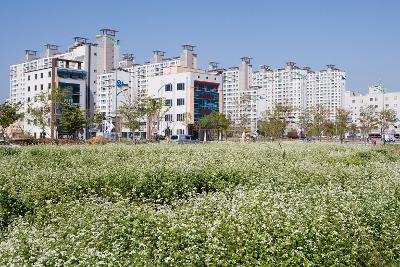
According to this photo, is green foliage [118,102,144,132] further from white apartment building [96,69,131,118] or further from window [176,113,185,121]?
white apartment building [96,69,131,118]

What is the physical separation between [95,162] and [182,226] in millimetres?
12337

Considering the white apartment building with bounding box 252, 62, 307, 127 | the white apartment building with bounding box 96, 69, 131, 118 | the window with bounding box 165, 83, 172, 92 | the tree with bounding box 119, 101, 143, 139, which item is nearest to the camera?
the tree with bounding box 119, 101, 143, 139

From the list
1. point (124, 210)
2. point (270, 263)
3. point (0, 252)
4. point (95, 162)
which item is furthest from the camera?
point (95, 162)

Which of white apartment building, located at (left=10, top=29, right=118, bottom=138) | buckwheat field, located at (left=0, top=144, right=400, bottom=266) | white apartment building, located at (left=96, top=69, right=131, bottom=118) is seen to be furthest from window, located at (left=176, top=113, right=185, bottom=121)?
buckwheat field, located at (left=0, top=144, right=400, bottom=266)

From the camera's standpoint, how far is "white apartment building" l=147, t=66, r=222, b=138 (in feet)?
278

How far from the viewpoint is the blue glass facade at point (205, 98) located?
8631 centimetres

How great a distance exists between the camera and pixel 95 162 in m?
19.3

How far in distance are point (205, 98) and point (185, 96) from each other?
4.62 meters

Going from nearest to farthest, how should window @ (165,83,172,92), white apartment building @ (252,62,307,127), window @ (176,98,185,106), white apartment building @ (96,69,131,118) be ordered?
window @ (176,98,185,106) → window @ (165,83,172,92) → white apartment building @ (96,69,131,118) → white apartment building @ (252,62,307,127)

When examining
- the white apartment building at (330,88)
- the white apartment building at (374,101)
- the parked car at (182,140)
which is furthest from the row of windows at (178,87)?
the white apartment building at (330,88)

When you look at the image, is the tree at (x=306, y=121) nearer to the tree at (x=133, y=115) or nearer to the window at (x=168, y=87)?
the window at (x=168, y=87)

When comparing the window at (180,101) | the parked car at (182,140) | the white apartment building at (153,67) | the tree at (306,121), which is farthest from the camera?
the white apartment building at (153,67)

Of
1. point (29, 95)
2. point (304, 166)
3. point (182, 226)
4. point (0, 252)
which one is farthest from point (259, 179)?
point (29, 95)

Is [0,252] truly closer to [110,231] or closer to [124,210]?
[110,231]
